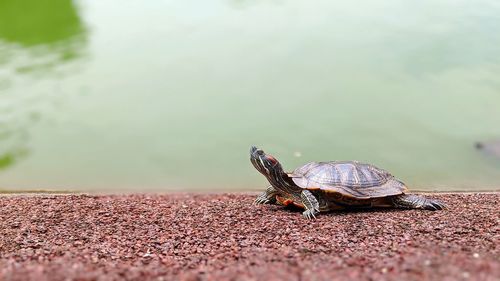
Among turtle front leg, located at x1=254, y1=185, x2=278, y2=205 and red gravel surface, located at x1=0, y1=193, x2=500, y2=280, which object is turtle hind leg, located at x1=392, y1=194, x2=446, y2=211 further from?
turtle front leg, located at x1=254, y1=185, x2=278, y2=205

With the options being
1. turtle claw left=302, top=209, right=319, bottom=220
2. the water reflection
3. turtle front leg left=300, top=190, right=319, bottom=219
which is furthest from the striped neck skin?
the water reflection

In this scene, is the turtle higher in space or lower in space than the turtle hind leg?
higher

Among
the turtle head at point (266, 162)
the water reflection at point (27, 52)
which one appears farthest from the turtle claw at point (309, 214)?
the water reflection at point (27, 52)

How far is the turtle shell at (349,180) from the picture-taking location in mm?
5293

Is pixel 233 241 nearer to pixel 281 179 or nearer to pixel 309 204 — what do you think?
pixel 309 204

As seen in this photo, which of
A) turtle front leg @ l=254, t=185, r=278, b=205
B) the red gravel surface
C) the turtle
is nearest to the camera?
the red gravel surface

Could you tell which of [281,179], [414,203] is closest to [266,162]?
[281,179]

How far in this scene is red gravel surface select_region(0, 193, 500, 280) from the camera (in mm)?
3459

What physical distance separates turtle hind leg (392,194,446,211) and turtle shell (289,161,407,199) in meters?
0.10

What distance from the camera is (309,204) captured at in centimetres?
527

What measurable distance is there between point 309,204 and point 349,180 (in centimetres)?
46

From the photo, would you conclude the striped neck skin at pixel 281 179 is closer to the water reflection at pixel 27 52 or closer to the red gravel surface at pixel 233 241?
the red gravel surface at pixel 233 241

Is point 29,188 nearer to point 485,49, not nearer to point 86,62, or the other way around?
point 86,62

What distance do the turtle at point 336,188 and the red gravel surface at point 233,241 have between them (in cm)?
13
